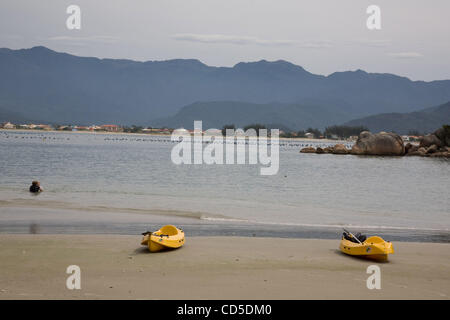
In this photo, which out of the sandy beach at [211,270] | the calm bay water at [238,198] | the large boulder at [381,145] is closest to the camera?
the sandy beach at [211,270]

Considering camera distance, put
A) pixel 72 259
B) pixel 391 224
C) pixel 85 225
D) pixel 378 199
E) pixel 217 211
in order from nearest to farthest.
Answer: pixel 72 259, pixel 85 225, pixel 391 224, pixel 217 211, pixel 378 199

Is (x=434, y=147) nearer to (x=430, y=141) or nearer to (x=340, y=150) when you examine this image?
(x=430, y=141)

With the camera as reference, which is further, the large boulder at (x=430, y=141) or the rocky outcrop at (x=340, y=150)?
the rocky outcrop at (x=340, y=150)

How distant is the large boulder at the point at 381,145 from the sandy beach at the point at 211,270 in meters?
67.7

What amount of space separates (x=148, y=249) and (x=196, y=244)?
1.53 meters

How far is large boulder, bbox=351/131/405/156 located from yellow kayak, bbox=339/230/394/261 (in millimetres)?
69872

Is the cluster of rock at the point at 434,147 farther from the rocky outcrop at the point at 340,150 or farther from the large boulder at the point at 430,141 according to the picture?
the rocky outcrop at the point at 340,150

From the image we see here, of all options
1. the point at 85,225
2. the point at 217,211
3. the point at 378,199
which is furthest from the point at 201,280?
the point at 378,199

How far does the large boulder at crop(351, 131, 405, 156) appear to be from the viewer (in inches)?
3140

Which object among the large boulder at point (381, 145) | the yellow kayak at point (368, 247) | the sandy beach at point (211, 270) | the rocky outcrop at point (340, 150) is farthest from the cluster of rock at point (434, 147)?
the yellow kayak at point (368, 247)

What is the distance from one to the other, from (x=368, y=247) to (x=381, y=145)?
232 feet

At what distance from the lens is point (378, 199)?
28625mm

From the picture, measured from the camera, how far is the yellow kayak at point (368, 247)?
12.6m
